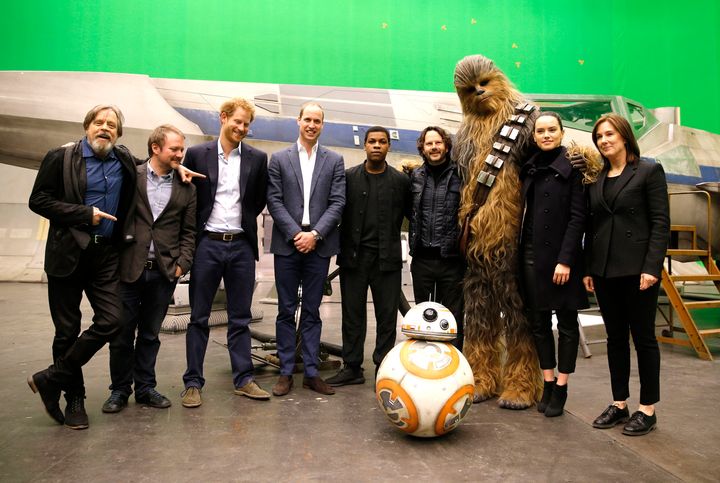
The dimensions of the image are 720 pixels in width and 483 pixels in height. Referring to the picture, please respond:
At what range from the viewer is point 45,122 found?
778 cm

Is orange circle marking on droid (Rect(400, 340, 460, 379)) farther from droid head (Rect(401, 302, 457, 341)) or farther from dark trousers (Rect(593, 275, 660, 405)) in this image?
dark trousers (Rect(593, 275, 660, 405))

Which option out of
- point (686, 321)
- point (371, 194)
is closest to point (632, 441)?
point (371, 194)

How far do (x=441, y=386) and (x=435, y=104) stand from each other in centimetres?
708

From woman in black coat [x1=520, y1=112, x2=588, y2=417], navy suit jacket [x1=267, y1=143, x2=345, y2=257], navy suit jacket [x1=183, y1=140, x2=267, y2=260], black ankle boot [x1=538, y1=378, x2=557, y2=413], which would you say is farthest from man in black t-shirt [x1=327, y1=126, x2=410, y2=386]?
black ankle boot [x1=538, y1=378, x2=557, y2=413]

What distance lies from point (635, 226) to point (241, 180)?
6.92ft

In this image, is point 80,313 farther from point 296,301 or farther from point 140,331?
point 296,301

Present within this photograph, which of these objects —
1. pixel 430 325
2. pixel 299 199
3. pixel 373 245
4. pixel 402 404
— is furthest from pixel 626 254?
pixel 299 199

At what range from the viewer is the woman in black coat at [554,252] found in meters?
2.86

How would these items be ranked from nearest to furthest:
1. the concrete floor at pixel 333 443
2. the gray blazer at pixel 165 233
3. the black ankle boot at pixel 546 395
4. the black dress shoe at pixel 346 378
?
the concrete floor at pixel 333 443
the gray blazer at pixel 165 233
the black ankle boot at pixel 546 395
the black dress shoe at pixel 346 378

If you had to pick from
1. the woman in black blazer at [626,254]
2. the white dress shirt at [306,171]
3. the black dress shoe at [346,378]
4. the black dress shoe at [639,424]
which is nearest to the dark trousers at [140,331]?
the white dress shirt at [306,171]

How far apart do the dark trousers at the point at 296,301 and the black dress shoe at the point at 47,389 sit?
1.18 metres

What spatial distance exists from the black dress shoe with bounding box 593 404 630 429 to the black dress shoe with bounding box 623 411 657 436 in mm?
77

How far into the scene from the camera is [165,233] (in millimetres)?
2947

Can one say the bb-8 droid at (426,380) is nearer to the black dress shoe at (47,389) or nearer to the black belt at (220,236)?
the black belt at (220,236)
